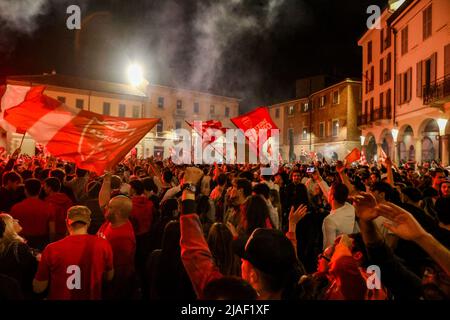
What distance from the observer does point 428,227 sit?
13.5 feet

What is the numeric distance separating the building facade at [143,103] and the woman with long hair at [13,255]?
39.9 metres

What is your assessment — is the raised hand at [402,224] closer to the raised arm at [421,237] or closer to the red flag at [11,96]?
the raised arm at [421,237]

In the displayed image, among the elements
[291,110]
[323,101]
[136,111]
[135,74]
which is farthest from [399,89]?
[135,74]

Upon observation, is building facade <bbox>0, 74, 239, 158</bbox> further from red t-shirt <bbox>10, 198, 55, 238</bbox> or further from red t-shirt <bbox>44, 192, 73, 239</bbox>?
red t-shirt <bbox>10, 198, 55, 238</bbox>

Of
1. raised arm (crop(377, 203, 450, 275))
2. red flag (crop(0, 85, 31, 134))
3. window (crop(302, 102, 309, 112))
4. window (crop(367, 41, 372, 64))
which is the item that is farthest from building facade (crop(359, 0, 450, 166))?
window (crop(302, 102, 309, 112))

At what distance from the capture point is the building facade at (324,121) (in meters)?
43.8

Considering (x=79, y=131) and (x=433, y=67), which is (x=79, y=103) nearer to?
(x=433, y=67)

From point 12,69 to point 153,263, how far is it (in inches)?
2362

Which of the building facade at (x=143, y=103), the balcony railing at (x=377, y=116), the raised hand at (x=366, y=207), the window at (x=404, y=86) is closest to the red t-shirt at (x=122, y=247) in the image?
the raised hand at (x=366, y=207)

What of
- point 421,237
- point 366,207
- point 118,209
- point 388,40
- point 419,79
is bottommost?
point 118,209

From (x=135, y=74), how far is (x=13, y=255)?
58.3 m

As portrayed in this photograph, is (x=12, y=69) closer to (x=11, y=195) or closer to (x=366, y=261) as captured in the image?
(x=11, y=195)

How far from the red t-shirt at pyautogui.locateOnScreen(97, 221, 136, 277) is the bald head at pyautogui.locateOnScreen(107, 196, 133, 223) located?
4.4 inches

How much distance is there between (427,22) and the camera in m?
22.3
